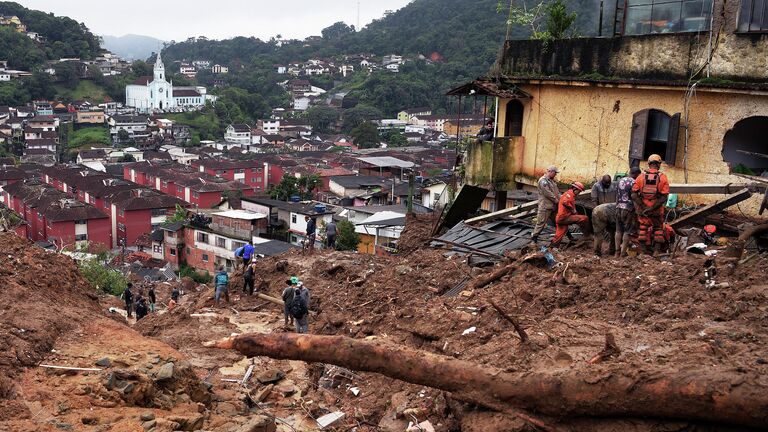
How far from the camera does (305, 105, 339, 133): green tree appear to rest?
10869 centimetres

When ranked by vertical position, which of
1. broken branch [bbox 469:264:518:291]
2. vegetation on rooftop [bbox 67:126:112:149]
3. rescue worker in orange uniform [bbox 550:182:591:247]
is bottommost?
vegetation on rooftop [bbox 67:126:112:149]

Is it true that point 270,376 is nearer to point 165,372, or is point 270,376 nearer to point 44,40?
point 165,372

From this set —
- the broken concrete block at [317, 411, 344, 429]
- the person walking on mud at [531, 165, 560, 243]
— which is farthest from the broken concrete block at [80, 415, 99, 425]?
the person walking on mud at [531, 165, 560, 243]

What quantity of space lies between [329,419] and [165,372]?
2.03 meters

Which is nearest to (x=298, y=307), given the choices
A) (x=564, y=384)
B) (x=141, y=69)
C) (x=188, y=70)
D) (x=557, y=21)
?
(x=564, y=384)

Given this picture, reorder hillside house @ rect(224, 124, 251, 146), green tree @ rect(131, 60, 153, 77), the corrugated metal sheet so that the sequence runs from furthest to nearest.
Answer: green tree @ rect(131, 60, 153, 77)
hillside house @ rect(224, 124, 251, 146)
the corrugated metal sheet

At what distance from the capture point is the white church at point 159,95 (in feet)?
379

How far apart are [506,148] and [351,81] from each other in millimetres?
121377

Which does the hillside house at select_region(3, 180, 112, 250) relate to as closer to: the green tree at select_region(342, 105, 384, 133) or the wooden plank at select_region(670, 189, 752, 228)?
the wooden plank at select_region(670, 189, 752, 228)

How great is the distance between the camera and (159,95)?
384 ft

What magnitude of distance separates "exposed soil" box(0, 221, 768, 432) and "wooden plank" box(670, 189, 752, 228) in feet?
4.96

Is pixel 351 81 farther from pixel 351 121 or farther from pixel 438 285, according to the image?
pixel 438 285

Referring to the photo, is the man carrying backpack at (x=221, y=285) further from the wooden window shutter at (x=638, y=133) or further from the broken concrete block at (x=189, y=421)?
the wooden window shutter at (x=638, y=133)

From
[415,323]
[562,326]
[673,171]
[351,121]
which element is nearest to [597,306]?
[562,326]
